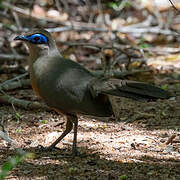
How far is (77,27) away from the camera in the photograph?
9883mm


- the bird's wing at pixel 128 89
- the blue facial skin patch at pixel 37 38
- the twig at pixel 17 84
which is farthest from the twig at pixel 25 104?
the bird's wing at pixel 128 89

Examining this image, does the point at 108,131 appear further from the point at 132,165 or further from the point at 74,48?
the point at 74,48

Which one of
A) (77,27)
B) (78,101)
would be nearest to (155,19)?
(77,27)

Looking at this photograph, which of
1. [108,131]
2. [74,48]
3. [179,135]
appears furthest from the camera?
[74,48]

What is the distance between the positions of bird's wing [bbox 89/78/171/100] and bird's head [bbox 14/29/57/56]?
0.90 m

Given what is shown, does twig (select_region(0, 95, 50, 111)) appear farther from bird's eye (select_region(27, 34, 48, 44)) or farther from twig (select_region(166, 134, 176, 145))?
twig (select_region(166, 134, 176, 145))

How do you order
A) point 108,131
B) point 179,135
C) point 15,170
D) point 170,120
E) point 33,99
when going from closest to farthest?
point 15,170, point 179,135, point 108,131, point 170,120, point 33,99

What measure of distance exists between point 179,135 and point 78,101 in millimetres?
1545

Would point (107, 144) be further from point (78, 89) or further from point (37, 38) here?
point (37, 38)

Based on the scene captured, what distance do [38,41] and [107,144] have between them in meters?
1.48

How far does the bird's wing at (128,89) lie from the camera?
151 inches

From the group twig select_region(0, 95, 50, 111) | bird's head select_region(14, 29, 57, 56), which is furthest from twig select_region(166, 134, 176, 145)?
twig select_region(0, 95, 50, 111)

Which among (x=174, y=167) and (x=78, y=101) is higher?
(x=78, y=101)

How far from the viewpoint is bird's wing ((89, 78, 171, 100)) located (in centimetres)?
385
